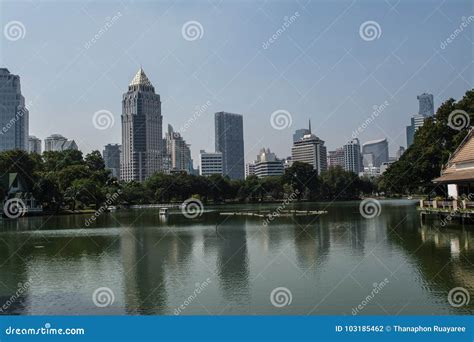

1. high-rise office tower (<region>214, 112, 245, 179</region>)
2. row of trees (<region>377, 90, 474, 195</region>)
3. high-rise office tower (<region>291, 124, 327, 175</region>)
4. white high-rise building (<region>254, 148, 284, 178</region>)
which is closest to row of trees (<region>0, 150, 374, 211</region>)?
high-rise office tower (<region>214, 112, 245, 179</region>)

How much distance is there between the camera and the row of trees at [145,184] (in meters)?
63.9

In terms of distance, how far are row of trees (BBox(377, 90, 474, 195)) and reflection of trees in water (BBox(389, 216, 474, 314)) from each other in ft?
51.6

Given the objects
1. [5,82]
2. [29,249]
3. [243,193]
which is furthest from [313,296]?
[5,82]

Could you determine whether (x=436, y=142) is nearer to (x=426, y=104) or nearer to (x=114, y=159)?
(x=426, y=104)

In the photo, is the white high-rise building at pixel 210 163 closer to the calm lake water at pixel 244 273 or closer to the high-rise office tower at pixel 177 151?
the high-rise office tower at pixel 177 151

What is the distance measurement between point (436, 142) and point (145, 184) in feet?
213

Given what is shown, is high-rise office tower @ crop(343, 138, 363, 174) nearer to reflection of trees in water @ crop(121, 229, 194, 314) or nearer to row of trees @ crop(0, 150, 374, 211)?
row of trees @ crop(0, 150, 374, 211)

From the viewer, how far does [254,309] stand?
12547mm

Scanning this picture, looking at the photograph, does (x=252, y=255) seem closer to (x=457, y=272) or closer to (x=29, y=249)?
(x=457, y=272)

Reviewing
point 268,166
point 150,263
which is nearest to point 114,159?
point 268,166

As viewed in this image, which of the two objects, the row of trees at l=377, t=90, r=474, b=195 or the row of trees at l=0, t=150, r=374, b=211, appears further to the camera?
the row of trees at l=0, t=150, r=374, b=211

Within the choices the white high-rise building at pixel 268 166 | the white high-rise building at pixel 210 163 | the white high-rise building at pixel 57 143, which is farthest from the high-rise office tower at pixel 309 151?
the white high-rise building at pixel 57 143

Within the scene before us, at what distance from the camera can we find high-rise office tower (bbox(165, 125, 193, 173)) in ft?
525

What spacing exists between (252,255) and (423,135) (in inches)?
1419
